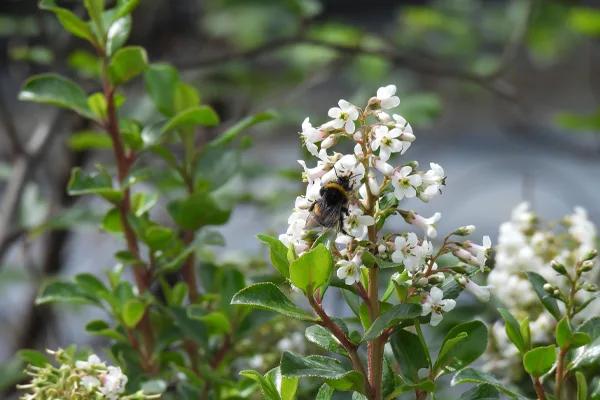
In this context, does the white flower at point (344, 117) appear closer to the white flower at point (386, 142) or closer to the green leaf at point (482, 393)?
the white flower at point (386, 142)

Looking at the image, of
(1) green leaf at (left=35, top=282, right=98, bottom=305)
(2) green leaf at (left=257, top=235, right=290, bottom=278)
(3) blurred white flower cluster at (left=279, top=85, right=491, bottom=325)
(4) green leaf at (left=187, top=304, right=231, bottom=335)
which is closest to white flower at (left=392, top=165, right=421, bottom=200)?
(3) blurred white flower cluster at (left=279, top=85, right=491, bottom=325)

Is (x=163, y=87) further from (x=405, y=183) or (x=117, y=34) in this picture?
(x=405, y=183)

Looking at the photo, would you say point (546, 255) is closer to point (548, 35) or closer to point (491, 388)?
point (491, 388)

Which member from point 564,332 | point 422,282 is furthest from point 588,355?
point 422,282

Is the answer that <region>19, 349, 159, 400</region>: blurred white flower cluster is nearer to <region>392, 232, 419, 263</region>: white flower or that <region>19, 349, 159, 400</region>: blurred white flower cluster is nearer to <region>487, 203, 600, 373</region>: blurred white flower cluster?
<region>392, 232, 419, 263</region>: white flower

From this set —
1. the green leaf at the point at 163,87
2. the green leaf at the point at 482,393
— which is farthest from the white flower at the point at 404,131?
the green leaf at the point at 163,87

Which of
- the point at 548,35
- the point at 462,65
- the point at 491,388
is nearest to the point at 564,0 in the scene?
the point at 548,35
